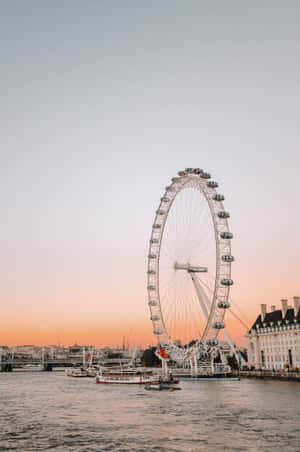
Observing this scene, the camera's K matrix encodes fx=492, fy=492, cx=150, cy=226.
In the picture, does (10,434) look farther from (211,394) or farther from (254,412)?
(211,394)

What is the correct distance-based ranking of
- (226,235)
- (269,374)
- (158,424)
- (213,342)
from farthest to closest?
(269,374) < (213,342) < (226,235) < (158,424)

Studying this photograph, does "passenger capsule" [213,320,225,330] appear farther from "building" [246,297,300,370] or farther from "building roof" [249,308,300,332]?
"building roof" [249,308,300,332]

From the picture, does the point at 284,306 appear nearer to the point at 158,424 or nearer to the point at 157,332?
the point at 157,332

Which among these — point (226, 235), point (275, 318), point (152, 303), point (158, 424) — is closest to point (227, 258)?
point (226, 235)

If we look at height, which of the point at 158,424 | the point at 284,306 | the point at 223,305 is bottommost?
the point at 158,424

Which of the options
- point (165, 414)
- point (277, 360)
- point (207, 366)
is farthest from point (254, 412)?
point (277, 360)

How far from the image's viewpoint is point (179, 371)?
265ft

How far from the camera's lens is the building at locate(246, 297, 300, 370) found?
80.4 meters

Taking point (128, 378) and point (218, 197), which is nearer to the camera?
point (218, 197)

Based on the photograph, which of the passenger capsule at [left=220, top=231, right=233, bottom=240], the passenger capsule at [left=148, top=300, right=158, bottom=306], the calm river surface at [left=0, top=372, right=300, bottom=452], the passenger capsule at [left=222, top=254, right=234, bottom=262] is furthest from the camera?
the passenger capsule at [left=148, top=300, right=158, bottom=306]

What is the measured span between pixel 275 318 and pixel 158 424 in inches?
2394

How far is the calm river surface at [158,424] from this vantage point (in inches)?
989

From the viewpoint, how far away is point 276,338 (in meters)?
85.1

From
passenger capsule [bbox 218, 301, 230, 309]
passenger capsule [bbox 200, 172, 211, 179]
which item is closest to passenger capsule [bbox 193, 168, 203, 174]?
passenger capsule [bbox 200, 172, 211, 179]
